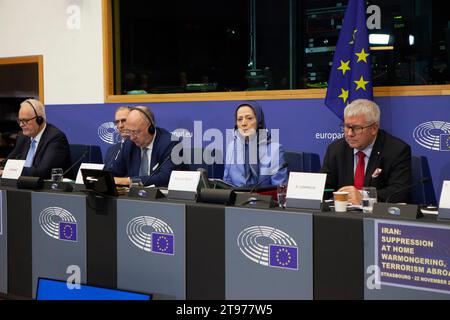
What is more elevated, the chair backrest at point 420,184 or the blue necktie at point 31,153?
the blue necktie at point 31,153

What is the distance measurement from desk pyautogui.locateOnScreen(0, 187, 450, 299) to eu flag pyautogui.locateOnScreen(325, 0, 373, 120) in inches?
86.0

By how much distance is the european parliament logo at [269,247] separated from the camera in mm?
1990

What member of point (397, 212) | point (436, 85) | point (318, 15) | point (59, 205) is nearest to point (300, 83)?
point (318, 15)

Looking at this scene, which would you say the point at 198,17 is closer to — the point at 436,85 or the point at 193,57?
the point at 193,57

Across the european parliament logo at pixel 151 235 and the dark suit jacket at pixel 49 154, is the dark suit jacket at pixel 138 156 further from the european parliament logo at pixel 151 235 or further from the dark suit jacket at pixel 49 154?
the european parliament logo at pixel 151 235

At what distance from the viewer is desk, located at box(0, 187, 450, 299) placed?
187 centimetres

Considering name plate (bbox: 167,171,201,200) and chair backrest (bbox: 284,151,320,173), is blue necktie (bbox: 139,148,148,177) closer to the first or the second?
chair backrest (bbox: 284,151,320,173)

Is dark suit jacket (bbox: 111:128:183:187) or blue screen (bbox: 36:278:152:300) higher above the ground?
dark suit jacket (bbox: 111:128:183:187)

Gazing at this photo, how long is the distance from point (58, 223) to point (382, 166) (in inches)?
60.4

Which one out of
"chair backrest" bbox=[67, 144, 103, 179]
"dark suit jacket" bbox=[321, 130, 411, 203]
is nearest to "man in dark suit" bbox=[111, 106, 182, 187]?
"dark suit jacket" bbox=[321, 130, 411, 203]

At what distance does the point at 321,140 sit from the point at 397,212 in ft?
8.49

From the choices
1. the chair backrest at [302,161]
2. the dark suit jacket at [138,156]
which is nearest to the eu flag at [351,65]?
the chair backrest at [302,161]

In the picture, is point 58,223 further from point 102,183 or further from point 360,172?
point 360,172

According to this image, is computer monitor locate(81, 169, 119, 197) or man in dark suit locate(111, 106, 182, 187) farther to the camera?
man in dark suit locate(111, 106, 182, 187)
